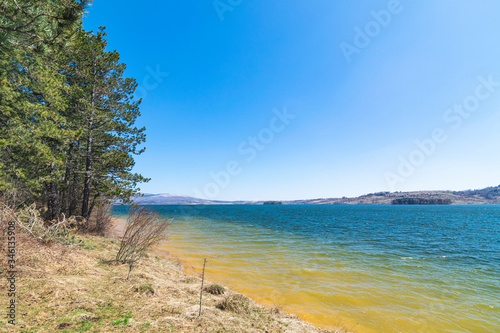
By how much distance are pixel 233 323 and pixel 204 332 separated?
3.37 feet

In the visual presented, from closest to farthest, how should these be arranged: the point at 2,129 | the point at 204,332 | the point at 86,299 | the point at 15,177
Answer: the point at 204,332, the point at 86,299, the point at 2,129, the point at 15,177

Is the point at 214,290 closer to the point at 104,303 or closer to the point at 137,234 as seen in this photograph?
the point at 104,303

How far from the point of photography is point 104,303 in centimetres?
543

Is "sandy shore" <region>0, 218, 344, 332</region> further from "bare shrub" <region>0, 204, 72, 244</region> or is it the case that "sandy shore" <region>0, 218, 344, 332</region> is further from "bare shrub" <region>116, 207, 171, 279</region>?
"bare shrub" <region>116, 207, 171, 279</region>

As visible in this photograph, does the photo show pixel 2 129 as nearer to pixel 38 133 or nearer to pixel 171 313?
pixel 38 133

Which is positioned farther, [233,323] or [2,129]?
[2,129]

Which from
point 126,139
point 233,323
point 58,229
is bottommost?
point 233,323

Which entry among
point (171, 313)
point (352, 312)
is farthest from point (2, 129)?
point (352, 312)

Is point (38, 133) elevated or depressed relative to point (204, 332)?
elevated

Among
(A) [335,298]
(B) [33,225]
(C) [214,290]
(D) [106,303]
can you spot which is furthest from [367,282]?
(B) [33,225]

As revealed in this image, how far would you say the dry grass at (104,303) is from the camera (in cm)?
443

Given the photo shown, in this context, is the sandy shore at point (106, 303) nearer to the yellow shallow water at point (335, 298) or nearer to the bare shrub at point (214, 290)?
the bare shrub at point (214, 290)

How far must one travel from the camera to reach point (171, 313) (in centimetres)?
550

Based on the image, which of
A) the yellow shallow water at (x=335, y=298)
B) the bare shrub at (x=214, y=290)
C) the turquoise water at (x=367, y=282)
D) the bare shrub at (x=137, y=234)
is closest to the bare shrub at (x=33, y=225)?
the bare shrub at (x=137, y=234)
